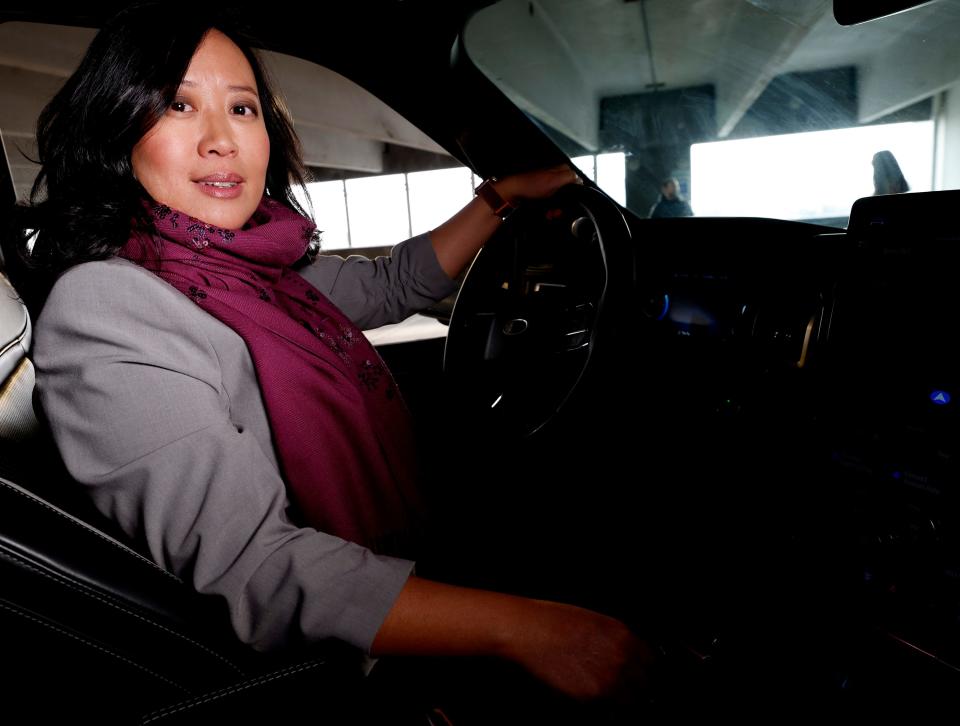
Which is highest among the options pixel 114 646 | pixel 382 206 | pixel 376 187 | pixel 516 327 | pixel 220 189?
pixel 376 187

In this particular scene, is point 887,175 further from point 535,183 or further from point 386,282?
point 386,282

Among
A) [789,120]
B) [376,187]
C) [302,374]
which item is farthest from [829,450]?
[376,187]

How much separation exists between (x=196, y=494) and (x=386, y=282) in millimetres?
1024

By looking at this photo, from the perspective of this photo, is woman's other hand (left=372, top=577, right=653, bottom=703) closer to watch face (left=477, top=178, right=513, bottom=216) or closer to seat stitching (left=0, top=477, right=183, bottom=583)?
seat stitching (left=0, top=477, right=183, bottom=583)

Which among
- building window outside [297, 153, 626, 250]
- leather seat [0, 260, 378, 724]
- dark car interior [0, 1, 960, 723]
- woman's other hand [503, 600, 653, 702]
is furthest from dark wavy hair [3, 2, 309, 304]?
building window outside [297, 153, 626, 250]

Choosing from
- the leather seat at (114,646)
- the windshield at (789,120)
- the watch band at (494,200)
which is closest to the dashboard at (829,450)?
the windshield at (789,120)

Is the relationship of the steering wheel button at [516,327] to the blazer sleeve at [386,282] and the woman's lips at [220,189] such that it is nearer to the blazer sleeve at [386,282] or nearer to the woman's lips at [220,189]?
the blazer sleeve at [386,282]

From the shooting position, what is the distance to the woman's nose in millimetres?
1065

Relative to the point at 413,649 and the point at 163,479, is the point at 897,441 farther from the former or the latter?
the point at 163,479

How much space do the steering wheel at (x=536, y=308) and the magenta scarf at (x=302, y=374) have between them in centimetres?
32

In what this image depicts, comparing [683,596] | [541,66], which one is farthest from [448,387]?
[541,66]

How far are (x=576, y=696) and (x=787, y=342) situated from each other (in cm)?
82

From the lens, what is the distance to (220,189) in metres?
1.10

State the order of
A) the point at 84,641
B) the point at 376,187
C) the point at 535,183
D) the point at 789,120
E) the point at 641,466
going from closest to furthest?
the point at 84,641 → the point at 641,466 → the point at 535,183 → the point at 789,120 → the point at 376,187
